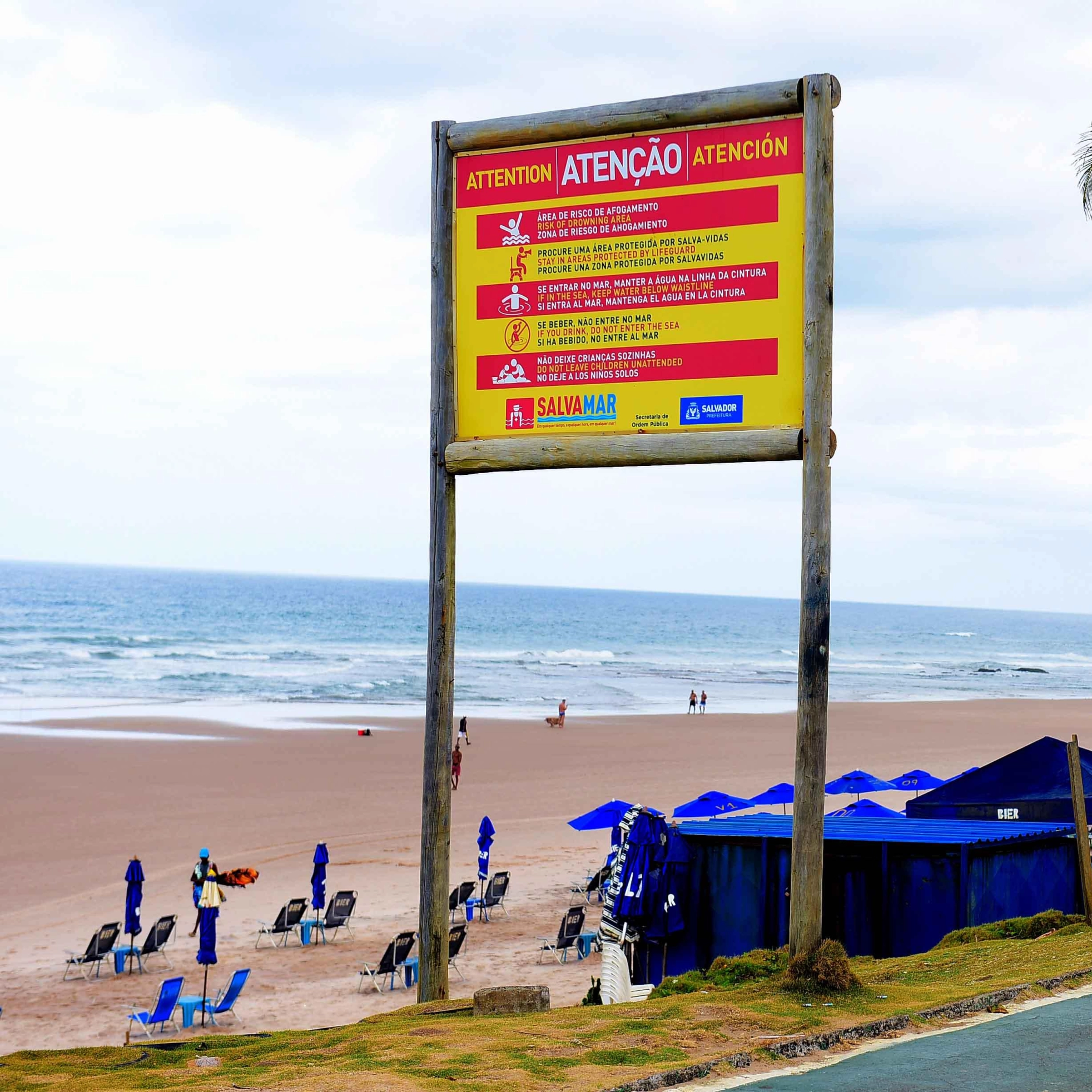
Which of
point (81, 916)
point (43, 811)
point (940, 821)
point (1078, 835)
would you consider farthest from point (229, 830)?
point (1078, 835)

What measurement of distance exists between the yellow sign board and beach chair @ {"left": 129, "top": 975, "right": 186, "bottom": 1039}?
7106 mm

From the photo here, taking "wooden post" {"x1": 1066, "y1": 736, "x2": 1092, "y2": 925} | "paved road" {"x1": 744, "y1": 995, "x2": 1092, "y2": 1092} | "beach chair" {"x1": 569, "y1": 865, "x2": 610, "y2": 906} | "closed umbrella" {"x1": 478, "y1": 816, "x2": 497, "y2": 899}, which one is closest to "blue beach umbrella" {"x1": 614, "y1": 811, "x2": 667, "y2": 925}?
"wooden post" {"x1": 1066, "y1": 736, "x2": 1092, "y2": 925}

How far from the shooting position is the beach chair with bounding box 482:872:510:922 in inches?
669

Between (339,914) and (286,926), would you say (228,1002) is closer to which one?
(286,926)

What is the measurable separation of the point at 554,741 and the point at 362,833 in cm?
1540

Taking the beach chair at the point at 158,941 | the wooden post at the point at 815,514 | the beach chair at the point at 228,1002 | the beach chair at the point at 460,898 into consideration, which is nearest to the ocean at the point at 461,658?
the beach chair at the point at 158,941

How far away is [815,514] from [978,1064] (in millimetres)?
3141

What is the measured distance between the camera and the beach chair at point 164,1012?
38.7 feet

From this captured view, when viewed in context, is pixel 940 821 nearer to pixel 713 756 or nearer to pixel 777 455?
pixel 777 455

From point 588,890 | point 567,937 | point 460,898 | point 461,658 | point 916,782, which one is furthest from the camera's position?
point 461,658

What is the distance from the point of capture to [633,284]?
7.83m

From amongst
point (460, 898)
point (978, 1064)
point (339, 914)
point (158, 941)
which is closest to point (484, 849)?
point (460, 898)

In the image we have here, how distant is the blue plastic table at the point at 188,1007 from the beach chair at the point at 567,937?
4.21m

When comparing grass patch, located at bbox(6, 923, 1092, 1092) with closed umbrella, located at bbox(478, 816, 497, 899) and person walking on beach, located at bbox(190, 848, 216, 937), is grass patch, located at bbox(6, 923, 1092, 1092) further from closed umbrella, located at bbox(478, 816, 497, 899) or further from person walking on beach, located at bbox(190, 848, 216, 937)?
closed umbrella, located at bbox(478, 816, 497, 899)
